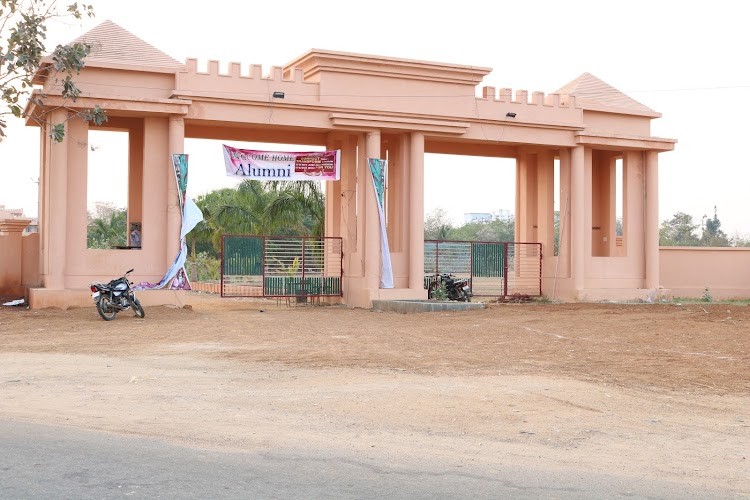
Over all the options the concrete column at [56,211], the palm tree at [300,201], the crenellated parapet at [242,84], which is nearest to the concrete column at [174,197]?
the crenellated parapet at [242,84]

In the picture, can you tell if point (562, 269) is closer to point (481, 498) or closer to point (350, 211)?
point (350, 211)

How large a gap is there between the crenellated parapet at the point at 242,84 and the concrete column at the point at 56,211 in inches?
121

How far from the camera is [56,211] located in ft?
68.8

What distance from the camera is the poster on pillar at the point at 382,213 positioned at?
24219mm

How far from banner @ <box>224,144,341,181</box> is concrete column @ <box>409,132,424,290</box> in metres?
2.05

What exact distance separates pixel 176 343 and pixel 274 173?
9.51 meters

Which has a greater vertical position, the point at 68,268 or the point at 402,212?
the point at 402,212

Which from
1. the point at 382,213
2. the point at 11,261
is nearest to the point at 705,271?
the point at 382,213

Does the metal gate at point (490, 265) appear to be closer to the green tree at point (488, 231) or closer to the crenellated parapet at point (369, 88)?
the crenellated parapet at point (369, 88)

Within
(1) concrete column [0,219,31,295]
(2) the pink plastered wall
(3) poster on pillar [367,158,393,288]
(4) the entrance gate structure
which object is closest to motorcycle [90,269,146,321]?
(4) the entrance gate structure

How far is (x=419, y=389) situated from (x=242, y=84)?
14382 mm

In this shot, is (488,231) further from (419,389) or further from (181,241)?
(419,389)

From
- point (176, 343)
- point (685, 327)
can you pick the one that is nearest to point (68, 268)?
point (176, 343)

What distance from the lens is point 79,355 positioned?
13.2m
